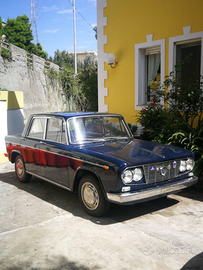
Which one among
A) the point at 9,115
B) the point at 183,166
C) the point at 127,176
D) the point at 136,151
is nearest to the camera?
the point at 127,176

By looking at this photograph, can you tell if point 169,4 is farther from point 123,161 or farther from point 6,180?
point 6,180

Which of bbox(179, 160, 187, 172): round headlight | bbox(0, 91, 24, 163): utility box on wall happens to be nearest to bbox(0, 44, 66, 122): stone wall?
bbox(0, 91, 24, 163): utility box on wall

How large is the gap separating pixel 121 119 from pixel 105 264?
3.05 metres

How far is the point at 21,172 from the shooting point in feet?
20.5

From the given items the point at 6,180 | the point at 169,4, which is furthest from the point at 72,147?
the point at 169,4

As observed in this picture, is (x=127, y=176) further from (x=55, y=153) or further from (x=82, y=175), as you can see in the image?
(x=55, y=153)

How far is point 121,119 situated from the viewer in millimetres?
5566

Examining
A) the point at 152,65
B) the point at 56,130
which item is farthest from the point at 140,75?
the point at 56,130

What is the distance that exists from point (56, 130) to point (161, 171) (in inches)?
79.7

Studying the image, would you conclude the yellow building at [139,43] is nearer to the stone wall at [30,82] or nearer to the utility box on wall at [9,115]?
the utility box on wall at [9,115]

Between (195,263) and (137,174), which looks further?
(137,174)

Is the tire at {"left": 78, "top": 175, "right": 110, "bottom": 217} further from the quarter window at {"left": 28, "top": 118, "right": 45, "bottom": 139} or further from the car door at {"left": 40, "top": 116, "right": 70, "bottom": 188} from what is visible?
the quarter window at {"left": 28, "top": 118, "right": 45, "bottom": 139}

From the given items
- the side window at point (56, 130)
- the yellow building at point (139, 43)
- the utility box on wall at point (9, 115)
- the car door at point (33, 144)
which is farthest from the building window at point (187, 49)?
the utility box on wall at point (9, 115)

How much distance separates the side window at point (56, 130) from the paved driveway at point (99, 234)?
1.12 meters
